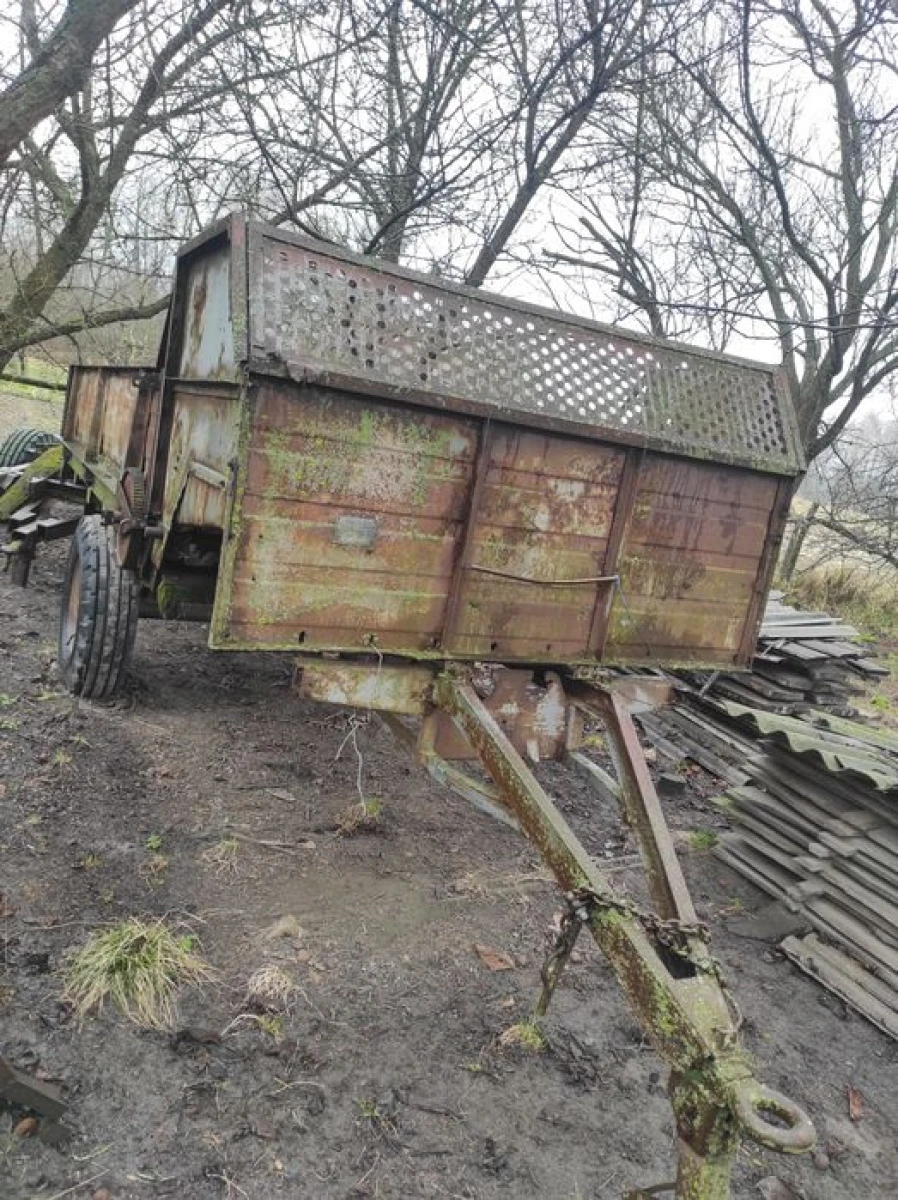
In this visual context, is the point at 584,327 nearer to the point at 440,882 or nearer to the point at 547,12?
the point at 440,882

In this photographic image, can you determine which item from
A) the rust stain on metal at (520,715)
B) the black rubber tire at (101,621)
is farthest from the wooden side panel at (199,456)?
the rust stain on metal at (520,715)

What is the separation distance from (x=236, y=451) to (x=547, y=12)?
5.79 m

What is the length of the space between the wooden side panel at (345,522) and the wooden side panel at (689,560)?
866 millimetres

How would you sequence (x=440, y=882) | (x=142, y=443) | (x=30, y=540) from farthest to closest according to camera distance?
(x=30, y=540) → (x=142, y=443) → (x=440, y=882)

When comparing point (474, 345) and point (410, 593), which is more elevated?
point (474, 345)

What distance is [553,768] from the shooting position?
18.7 ft

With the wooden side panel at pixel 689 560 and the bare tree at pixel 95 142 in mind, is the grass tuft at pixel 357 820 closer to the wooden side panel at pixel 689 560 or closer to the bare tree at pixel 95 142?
the wooden side panel at pixel 689 560

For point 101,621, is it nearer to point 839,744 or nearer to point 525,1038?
point 525,1038

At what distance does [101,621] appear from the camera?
4.67m

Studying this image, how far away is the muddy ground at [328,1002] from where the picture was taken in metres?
2.52

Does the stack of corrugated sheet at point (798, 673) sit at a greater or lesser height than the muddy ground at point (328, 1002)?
greater

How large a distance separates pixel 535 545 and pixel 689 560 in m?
0.80

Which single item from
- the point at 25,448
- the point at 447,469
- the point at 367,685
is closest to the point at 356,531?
the point at 447,469

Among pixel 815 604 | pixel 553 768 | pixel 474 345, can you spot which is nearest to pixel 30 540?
pixel 553 768
